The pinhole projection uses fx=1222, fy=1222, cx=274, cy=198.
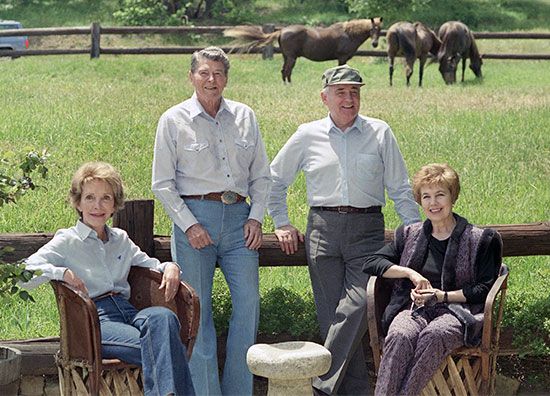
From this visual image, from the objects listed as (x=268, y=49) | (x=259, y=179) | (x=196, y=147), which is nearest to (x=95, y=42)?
(x=268, y=49)

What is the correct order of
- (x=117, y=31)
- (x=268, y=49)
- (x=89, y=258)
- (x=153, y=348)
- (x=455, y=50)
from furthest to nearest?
(x=268, y=49) → (x=117, y=31) → (x=455, y=50) → (x=89, y=258) → (x=153, y=348)

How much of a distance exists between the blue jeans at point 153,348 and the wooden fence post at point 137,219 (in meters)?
1.06

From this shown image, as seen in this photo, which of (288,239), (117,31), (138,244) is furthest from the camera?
(117,31)

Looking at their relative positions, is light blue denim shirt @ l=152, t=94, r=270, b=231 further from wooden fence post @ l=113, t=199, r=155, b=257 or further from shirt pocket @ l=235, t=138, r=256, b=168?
wooden fence post @ l=113, t=199, r=155, b=257

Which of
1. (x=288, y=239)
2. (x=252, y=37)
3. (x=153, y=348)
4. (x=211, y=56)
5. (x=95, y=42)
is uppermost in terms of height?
(x=211, y=56)

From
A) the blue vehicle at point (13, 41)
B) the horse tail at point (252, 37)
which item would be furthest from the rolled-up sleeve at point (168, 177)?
the blue vehicle at point (13, 41)

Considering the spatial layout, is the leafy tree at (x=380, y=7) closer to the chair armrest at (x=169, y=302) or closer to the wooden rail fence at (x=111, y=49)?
the wooden rail fence at (x=111, y=49)

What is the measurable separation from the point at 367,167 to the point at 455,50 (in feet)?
61.6

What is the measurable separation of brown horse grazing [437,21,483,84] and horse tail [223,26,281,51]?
3.34 m

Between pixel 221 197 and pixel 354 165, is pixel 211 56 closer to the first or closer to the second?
pixel 221 197

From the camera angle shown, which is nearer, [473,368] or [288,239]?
[473,368]

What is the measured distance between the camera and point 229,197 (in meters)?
5.80

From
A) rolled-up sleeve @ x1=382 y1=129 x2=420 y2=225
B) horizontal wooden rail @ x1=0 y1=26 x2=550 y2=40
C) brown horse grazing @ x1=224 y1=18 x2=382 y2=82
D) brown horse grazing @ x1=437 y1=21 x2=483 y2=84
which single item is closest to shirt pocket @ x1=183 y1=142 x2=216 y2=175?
rolled-up sleeve @ x1=382 y1=129 x2=420 y2=225

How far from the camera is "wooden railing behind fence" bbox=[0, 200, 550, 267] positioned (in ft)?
20.4
